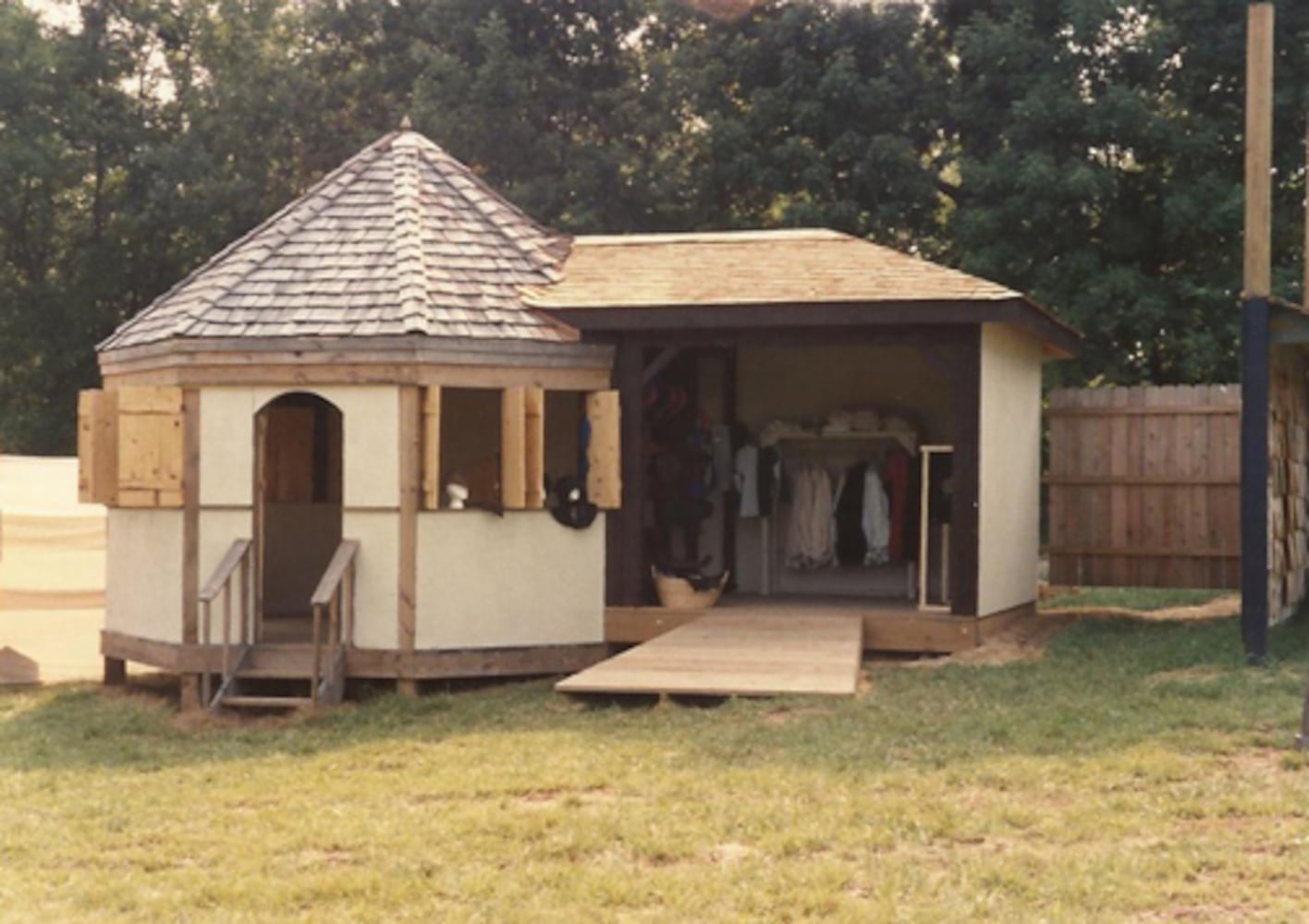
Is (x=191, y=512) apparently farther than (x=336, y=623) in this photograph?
Yes

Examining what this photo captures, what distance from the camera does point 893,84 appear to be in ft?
83.8

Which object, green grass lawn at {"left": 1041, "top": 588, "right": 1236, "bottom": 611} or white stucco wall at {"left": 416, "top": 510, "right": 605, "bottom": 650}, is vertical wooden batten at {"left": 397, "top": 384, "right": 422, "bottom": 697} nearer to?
white stucco wall at {"left": 416, "top": 510, "right": 605, "bottom": 650}

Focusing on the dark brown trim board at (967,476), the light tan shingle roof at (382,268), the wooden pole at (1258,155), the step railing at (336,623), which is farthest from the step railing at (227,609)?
the wooden pole at (1258,155)

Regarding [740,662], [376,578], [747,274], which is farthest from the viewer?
[747,274]

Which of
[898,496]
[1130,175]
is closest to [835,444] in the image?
[898,496]

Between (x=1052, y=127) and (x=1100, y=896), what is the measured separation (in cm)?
1793

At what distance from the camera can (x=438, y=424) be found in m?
13.8

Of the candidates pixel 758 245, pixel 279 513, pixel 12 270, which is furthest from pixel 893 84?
pixel 12 270

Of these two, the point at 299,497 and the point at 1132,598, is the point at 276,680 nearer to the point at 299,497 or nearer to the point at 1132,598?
the point at 299,497

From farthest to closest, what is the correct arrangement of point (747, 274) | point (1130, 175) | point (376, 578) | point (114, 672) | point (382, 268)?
point (1130, 175), point (114, 672), point (747, 274), point (382, 268), point (376, 578)

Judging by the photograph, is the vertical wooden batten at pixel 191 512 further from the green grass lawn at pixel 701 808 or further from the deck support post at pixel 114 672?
the deck support post at pixel 114 672

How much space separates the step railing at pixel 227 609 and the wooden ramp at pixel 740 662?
264cm

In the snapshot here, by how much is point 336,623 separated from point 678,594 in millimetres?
2941

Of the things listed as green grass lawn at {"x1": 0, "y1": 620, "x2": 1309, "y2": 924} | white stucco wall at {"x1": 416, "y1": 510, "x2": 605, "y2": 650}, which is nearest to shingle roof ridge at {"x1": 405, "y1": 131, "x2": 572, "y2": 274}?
white stucco wall at {"x1": 416, "y1": 510, "x2": 605, "y2": 650}
